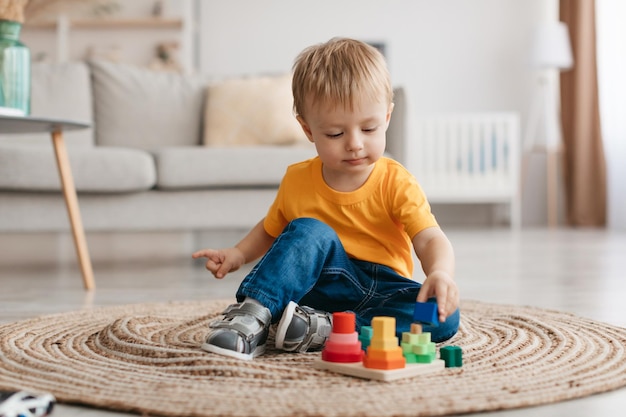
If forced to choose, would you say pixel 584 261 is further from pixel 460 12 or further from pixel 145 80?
pixel 460 12

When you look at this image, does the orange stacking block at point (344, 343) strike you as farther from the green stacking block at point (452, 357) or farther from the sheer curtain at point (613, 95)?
the sheer curtain at point (613, 95)

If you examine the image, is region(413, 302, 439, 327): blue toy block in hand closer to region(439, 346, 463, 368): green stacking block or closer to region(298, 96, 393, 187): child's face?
region(439, 346, 463, 368): green stacking block

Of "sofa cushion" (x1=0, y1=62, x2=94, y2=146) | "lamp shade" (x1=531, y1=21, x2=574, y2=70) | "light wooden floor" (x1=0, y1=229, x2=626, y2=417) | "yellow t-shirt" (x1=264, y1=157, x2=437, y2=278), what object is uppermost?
"lamp shade" (x1=531, y1=21, x2=574, y2=70)

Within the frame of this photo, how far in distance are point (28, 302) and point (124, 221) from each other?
732 millimetres

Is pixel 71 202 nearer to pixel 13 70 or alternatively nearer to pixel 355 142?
pixel 13 70

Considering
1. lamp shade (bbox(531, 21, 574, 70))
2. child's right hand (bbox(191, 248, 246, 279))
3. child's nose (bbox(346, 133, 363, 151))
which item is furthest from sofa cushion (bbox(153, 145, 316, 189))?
lamp shade (bbox(531, 21, 574, 70))

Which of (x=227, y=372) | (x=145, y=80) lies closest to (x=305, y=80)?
(x=227, y=372)

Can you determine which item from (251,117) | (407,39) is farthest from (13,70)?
(407,39)

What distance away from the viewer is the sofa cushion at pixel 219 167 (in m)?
2.41

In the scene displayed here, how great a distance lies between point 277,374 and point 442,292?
210 millimetres

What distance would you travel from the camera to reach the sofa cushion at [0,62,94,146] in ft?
9.44

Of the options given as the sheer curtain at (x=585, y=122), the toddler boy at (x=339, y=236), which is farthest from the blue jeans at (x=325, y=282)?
the sheer curtain at (x=585, y=122)

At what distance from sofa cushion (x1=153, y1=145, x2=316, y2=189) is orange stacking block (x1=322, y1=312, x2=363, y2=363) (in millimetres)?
1549

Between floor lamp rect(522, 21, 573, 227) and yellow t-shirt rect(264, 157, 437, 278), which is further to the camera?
floor lamp rect(522, 21, 573, 227)
